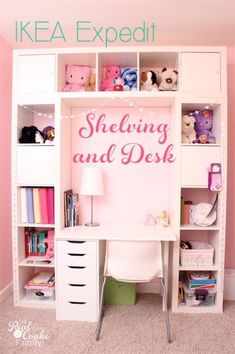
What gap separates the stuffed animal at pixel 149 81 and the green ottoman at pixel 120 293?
5.60ft

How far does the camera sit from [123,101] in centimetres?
222

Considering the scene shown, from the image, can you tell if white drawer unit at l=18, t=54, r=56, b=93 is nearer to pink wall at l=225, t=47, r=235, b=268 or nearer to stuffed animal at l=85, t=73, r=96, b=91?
stuffed animal at l=85, t=73, r=96, b=91

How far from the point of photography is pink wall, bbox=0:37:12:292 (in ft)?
7.33

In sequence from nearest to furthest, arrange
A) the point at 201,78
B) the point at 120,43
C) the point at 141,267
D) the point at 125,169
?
the point at 141,267
the point at 201,78
the point at 120,43
the point at 125,169

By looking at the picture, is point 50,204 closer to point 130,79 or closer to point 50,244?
point 50,244

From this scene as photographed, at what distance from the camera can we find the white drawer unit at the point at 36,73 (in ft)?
6.82

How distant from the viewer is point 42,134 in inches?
88.6

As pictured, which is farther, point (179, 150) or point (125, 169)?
point (125, 169)

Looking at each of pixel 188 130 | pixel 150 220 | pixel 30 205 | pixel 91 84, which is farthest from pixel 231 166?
pixel 30 205

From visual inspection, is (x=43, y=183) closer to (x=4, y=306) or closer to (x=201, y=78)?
(x=4, y=306)

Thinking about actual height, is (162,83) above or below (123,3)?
below

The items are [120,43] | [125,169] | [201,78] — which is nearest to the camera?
[201,78]

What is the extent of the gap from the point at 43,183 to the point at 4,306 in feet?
3.66

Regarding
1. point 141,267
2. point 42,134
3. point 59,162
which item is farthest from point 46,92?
point 141,267
